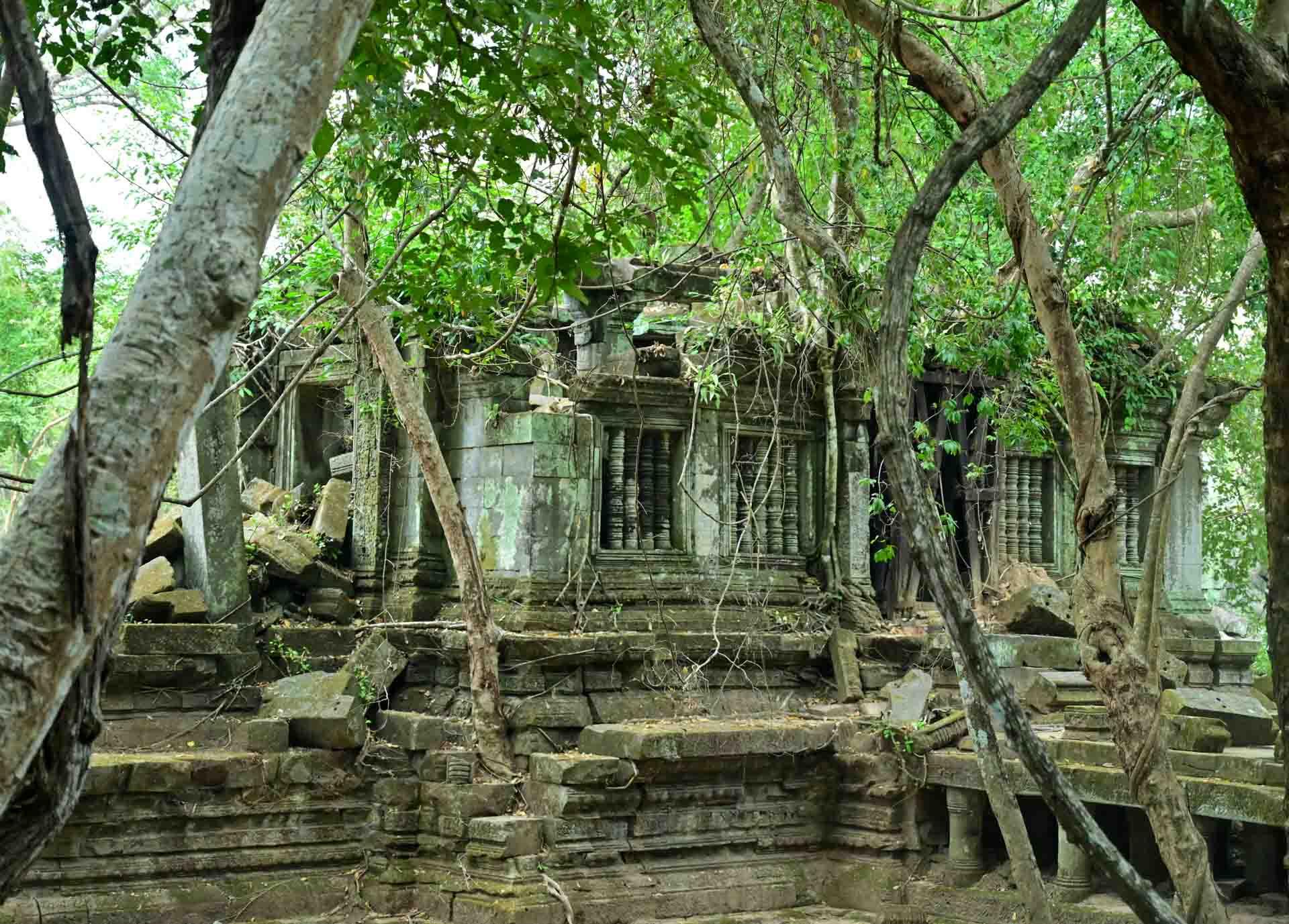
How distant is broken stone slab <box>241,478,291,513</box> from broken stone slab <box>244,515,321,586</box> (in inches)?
32.1

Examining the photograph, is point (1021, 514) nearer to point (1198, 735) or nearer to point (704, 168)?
point (1198, 735)

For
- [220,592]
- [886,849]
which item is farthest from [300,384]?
[886,849]

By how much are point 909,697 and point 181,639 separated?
4891 millimetres

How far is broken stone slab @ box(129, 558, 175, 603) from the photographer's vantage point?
30.7 feet

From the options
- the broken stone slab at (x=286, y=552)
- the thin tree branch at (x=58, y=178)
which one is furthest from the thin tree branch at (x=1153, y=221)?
the thin tree branch at (x=58, y=178)

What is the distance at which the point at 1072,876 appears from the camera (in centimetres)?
820

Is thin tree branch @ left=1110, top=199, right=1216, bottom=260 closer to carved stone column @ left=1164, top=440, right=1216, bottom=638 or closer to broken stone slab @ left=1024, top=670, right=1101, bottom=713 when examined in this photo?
carved stone column @ left=1164, top=440, right=1216, bottom=638

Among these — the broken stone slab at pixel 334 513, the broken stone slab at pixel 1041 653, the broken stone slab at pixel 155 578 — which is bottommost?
the broken stone slab at pixel 1041 653

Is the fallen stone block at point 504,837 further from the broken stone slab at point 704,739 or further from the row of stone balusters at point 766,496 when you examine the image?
the row of stone balusters at point 766,496

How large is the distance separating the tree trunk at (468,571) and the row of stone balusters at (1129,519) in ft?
19.7

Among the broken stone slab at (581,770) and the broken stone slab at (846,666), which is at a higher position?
the broken stone slab at (846,666)

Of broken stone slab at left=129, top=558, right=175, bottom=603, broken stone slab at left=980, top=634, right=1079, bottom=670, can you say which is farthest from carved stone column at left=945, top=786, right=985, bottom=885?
broken stone slab at left=129, top=558, right=175, bottom=603

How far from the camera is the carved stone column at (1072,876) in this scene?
8.16m

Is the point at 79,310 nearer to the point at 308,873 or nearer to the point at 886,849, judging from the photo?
the point at 308,873
